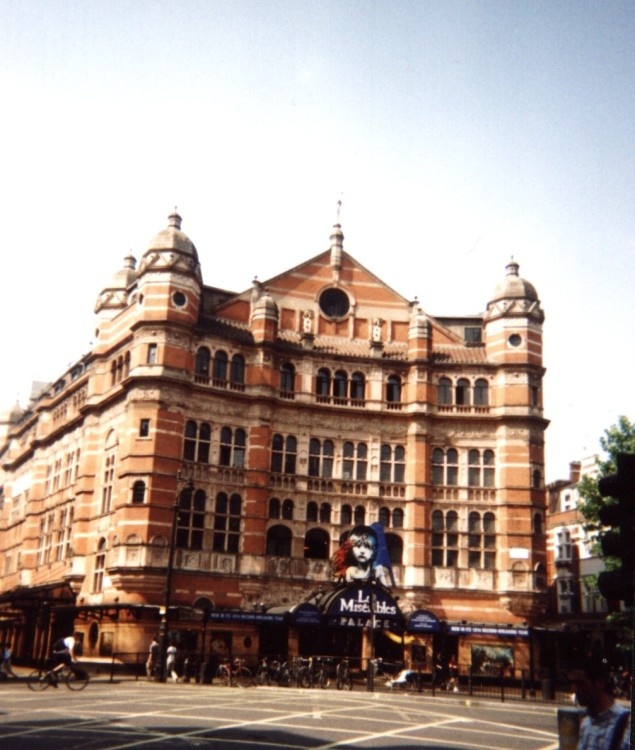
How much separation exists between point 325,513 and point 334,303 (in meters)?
12.3

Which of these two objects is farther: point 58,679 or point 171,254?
point 171,254

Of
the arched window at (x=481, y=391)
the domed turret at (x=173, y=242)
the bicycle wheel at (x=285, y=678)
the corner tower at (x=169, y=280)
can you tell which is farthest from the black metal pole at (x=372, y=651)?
the domed turret at (x=173, y=242)

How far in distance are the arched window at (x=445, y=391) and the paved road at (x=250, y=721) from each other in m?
21.9

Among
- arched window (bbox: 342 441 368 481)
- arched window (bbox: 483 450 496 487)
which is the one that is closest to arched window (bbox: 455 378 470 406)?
arched window (bbox: 483 450 496 487)

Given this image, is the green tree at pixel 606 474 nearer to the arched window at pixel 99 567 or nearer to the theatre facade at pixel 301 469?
the theatre facade at pixel 301 469

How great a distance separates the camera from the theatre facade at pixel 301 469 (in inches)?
1650

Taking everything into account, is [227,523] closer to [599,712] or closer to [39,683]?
[39,683]

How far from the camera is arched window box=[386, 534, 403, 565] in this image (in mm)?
46216

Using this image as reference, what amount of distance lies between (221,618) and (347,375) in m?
15.6

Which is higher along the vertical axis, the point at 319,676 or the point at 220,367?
the point at 220,367

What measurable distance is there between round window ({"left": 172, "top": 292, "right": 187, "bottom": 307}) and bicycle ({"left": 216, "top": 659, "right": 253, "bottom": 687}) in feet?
60.2

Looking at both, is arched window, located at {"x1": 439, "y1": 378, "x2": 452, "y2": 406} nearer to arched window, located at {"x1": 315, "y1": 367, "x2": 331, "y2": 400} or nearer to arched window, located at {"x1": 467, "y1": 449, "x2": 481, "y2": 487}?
arched window, located at {"x1": 467, "y1": 449, "x2": 481, "y2": 487}

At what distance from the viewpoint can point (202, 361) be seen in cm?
4578

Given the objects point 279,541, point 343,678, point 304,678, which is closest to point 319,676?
point 304,678
